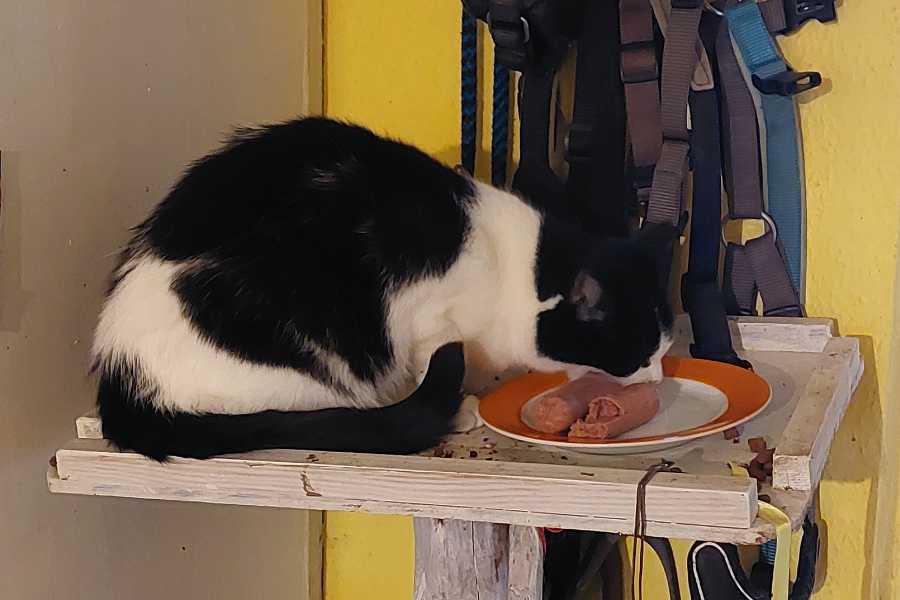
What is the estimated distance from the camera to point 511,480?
0.80 metres

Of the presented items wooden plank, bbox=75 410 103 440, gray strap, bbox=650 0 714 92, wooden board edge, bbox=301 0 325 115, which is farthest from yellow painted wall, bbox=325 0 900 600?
wooden plank, bbox=75 410 103 440

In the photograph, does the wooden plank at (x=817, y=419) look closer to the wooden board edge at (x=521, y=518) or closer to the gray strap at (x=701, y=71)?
the wooden board edge at (x=521, y=518)

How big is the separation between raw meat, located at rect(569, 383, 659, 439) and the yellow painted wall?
41 centimetres

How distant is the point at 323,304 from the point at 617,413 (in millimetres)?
284

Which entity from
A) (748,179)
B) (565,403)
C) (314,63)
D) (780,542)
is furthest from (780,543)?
(314,63)

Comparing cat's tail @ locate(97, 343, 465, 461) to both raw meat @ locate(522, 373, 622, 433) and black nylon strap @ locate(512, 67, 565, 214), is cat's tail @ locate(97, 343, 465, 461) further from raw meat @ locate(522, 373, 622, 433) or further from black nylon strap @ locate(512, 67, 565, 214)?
black nylon strap @ locate(512, 67, 565, 214)

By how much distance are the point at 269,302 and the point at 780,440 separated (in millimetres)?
452

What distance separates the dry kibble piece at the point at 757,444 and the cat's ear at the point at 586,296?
0.21m

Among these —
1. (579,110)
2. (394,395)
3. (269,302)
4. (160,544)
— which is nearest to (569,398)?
(394,395)

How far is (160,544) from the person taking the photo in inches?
47.1

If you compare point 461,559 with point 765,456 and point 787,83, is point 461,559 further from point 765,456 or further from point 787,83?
point 787,83

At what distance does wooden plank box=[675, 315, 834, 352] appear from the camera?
119cm

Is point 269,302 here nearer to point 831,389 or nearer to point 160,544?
point 160,544

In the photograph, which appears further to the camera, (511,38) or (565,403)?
(511,38)
